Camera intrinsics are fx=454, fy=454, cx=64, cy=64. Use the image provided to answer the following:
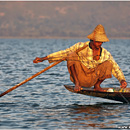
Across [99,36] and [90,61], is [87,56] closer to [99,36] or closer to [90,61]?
[90,61]

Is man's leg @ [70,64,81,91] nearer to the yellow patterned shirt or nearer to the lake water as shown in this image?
the yellow patterned shirt

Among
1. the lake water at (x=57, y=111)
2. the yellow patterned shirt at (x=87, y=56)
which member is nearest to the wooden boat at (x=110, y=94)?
the lake water at (x=57, y=111)

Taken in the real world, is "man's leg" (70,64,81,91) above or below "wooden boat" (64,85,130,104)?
above

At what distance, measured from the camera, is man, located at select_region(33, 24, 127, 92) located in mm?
14312

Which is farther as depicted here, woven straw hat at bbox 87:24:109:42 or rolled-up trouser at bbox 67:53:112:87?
rolled-up trouser at bbox 67:53:112:87

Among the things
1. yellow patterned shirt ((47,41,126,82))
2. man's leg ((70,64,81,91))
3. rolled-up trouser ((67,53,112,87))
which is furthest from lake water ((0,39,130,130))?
yellow patterned shirt ((47,41,126,82))

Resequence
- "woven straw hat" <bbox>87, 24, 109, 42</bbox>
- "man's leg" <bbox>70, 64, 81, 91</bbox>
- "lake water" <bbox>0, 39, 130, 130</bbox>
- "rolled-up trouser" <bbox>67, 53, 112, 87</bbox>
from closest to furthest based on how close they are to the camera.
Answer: "lake water" <bbox>0, 39, 130, 130</bbox>, "woven straw hat" <bbox>87, 24, 109, 42</bbox>, "rolled-up trouser" <bbox>67, 53, 112, 87</bbox>, "man's leg" <bbox>70, 64, 81, 91</bbox>

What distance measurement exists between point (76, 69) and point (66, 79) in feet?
32.7

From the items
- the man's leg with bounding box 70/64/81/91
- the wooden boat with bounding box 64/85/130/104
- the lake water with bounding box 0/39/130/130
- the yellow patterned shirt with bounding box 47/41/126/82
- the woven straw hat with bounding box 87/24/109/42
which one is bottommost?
the lake water with bounding box 0/39/130/130

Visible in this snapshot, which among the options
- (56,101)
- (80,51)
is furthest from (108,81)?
(80,51)

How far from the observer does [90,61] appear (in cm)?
1466

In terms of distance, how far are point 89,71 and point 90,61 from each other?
324 mm

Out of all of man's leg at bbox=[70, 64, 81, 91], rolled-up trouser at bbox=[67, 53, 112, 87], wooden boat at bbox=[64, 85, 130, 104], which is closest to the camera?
rolled-up trouser at bbox=[67, 53, 112, 87]

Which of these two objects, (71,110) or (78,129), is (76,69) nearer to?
(71,110)
